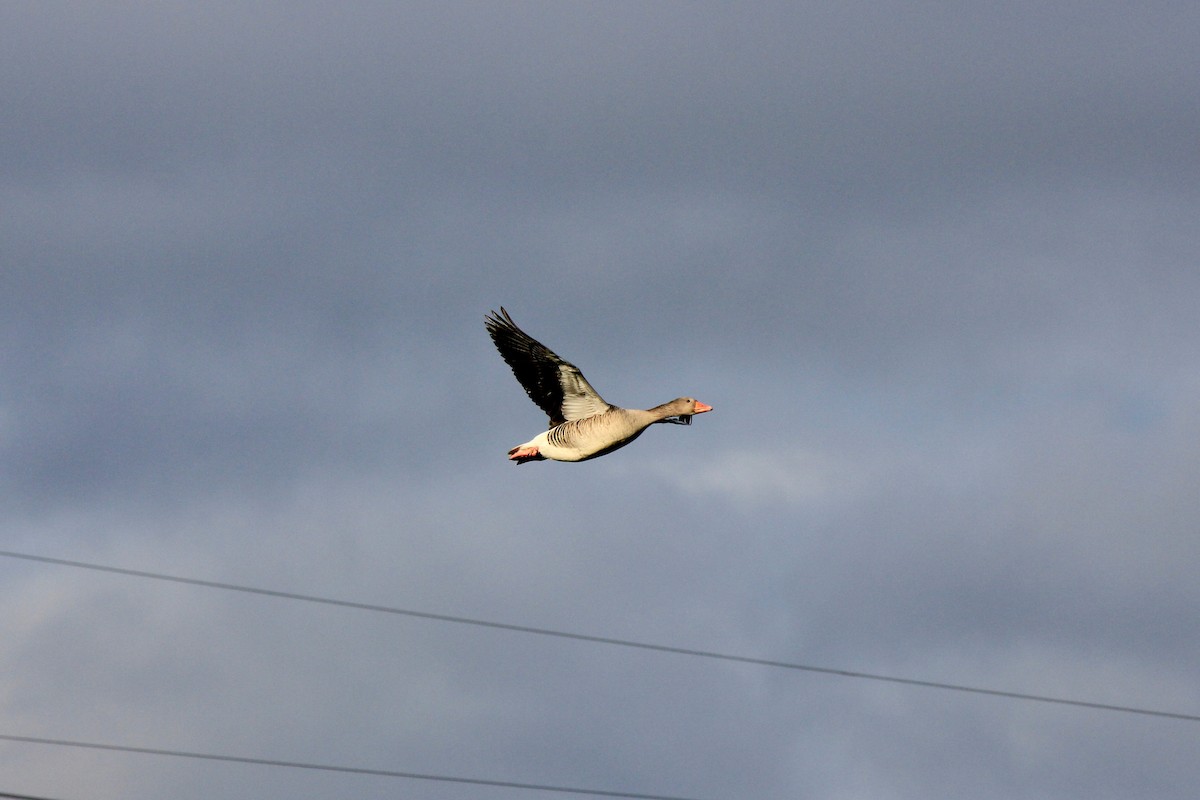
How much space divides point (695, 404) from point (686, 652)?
48.1ft

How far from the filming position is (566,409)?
37.8m

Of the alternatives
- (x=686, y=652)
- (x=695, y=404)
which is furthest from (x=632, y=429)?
(x=686, y=652)

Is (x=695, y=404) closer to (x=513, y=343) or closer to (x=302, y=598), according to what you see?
(x=513, y=343)

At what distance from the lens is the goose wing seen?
3706cm

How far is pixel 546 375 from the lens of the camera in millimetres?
37344

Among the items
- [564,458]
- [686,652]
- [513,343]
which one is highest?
[513,343]

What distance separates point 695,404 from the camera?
36.5m

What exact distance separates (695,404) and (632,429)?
1.55 m

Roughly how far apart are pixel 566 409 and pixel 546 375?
988mm

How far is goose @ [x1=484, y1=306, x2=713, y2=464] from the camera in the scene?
3631 centimetres

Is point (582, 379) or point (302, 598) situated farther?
point (582, 379)

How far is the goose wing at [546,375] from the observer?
3706 centimetres

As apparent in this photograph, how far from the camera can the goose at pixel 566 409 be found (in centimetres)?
3631

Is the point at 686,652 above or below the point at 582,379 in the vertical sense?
below
